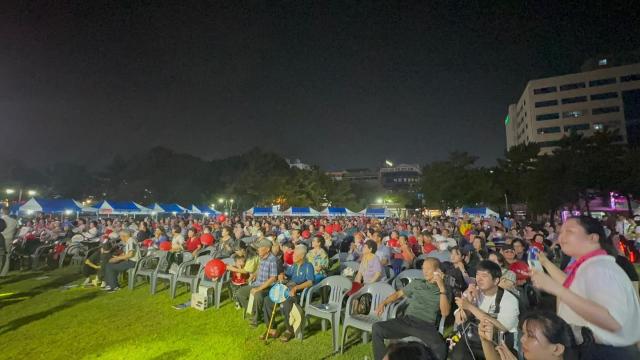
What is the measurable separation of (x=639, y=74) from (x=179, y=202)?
8544cm

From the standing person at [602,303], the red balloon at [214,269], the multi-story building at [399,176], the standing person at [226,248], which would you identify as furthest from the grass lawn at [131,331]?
the multi-story building at [399,176]

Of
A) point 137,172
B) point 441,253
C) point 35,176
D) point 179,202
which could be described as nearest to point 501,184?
point 441,253

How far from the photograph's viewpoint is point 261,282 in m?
6.30

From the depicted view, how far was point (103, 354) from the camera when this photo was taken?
193 inches

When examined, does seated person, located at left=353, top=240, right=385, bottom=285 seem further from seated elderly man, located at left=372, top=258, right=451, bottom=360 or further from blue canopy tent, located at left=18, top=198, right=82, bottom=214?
blue canopy tent, located at left=18, top=198, right=82, bottom=214

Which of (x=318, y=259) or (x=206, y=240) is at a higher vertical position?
(x=206, y=240)

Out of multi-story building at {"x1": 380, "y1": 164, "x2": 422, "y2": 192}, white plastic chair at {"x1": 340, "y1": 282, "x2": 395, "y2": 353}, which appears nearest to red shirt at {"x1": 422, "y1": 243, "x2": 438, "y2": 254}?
white plastic chair at {"x1": 340, "y1": 282, "x2": 395, "y2": 353}

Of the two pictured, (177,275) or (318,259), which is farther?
(177,275)

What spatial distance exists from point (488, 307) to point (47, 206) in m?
24.7

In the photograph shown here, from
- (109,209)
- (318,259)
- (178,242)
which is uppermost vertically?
(109,209)

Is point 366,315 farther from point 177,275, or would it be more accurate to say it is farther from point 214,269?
point 177,275

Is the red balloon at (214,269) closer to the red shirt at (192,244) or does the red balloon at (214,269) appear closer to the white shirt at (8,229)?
the red shirt at (192,244)

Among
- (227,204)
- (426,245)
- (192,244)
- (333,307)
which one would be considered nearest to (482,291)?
(333,307)

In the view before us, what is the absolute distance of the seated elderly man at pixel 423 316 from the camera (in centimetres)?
404
